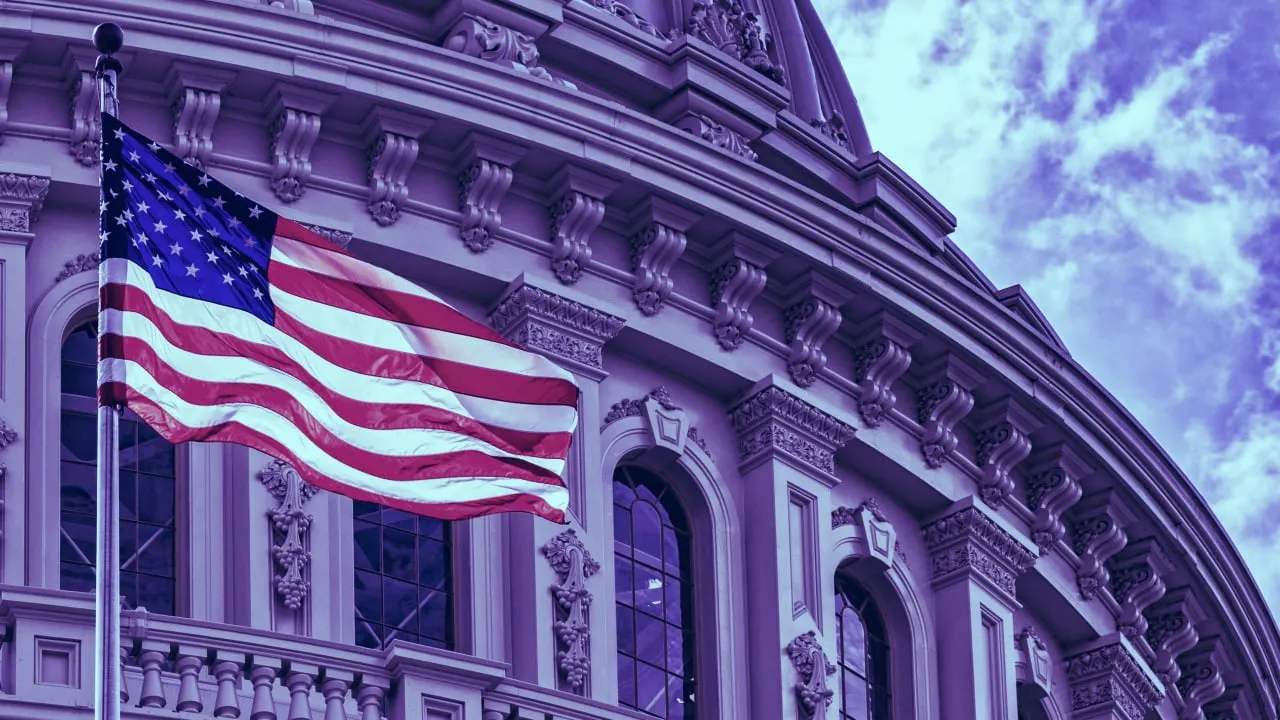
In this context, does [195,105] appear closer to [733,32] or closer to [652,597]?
[652,597]

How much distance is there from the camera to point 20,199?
126ft

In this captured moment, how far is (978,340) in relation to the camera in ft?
149

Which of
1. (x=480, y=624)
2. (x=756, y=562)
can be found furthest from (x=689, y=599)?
(x=480, y=624)

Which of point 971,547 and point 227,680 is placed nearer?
point 227,680

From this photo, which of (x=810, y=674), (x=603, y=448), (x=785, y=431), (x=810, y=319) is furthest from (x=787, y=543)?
(x=810, y=319)

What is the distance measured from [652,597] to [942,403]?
4.85 m

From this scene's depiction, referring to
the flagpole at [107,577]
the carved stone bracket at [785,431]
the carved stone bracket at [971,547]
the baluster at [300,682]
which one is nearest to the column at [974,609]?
the carved stone bracket at [971,547]

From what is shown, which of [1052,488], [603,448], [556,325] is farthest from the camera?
[1052,488]

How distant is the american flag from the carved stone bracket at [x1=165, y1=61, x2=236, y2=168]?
6287 mm

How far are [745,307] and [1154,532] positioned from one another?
7.59m

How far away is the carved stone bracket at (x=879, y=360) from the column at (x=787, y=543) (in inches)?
27.8

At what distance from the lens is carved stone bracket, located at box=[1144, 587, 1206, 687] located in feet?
163

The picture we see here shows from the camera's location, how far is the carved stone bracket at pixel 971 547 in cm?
4541

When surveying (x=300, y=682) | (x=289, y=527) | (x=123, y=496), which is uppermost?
(x=123, y=496)
